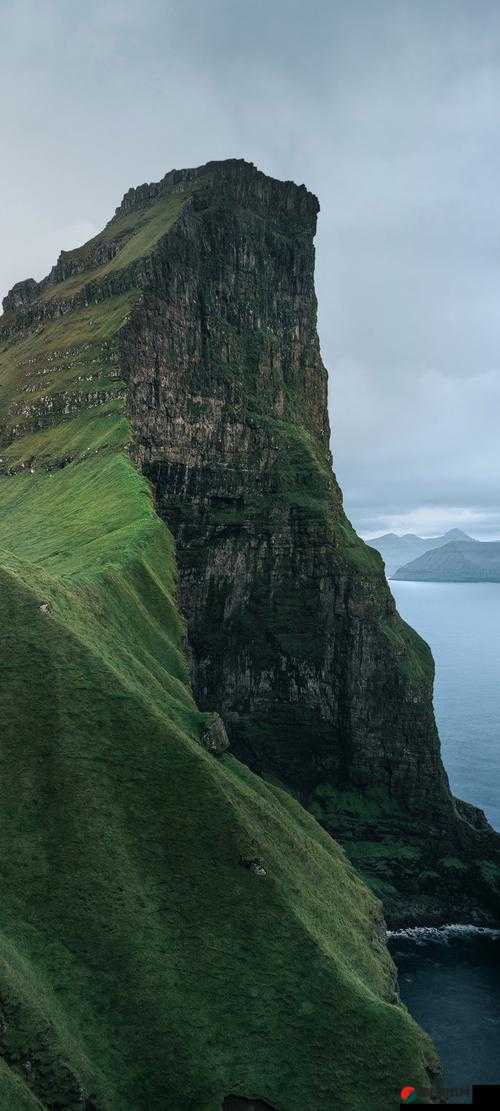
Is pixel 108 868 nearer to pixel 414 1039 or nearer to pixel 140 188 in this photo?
pixel 414 1039

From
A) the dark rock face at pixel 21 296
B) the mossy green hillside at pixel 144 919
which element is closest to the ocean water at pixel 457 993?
the mossy green hillside at pixel 144 919

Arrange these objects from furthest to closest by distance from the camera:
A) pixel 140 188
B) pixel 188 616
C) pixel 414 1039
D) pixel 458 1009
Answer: pixel 140 188 → pixel 188 616 → pixel 458 1009 → pixel 414 1039

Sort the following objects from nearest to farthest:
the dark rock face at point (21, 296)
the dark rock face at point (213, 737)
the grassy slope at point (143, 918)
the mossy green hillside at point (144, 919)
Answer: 1. the grassy slope at point (143, 918)
2. the mossy green hillside at point (144, 919)
3. the dark rock face at point (213, 737)
4. the dark rock face at point (21, 296)

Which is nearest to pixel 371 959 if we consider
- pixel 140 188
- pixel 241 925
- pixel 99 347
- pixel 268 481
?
pixel 241 925

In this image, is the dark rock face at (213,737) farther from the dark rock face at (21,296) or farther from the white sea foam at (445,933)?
→ the dark rock face at (21,296)

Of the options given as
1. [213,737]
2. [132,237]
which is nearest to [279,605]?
[213,737]

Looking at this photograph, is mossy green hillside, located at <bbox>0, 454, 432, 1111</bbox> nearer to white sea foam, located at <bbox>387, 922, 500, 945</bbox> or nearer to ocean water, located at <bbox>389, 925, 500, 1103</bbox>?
ocean water, located at <bbox>389, 925, 500, 1103</bbox>
